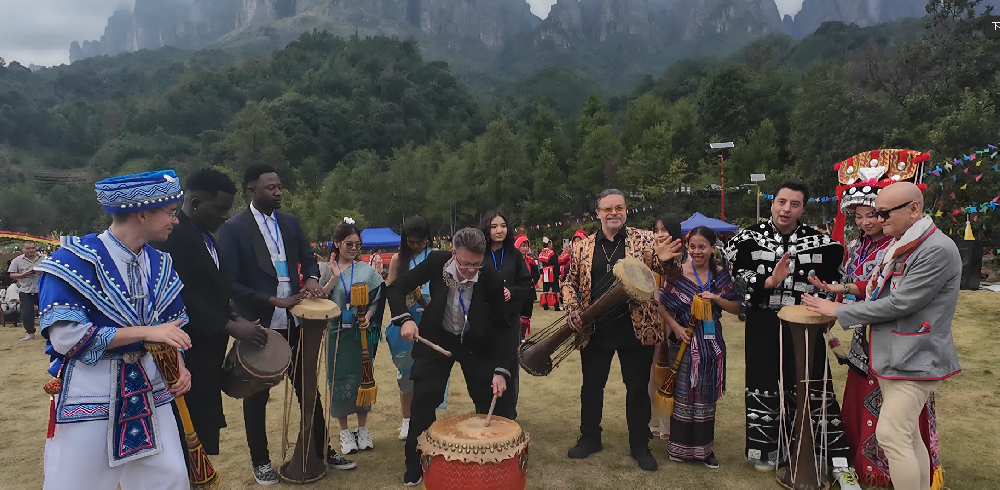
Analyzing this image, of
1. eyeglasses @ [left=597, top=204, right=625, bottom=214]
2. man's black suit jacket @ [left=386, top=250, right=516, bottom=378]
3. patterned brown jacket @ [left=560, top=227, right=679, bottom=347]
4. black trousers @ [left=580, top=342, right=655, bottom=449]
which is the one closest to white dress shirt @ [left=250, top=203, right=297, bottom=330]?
man's black suit jacket @ [left=386, top=250, right=516, bottom=378]

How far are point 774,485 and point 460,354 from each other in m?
2.42

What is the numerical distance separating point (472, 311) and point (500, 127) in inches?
1417

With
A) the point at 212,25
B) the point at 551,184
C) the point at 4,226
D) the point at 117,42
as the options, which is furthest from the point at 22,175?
the point at 117,42

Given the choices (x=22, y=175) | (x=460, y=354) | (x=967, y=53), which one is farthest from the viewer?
(x=22, y=175)

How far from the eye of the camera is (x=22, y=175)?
195 ft

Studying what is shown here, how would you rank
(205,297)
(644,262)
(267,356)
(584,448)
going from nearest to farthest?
(205,297), (267,356), (644,262), (584,448)

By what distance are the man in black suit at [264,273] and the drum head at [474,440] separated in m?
1.38

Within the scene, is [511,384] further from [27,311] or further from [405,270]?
[27,311]

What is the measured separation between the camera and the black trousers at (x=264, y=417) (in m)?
3.87

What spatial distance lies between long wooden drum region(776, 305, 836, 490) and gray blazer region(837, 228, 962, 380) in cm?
53

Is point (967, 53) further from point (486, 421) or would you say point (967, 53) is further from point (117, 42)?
point (117, 42)

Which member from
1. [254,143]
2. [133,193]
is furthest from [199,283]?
[254,143]

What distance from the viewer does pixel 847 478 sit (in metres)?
3.76

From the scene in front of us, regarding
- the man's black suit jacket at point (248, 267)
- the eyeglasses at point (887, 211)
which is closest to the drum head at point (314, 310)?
the man's black suit jacket at point (248, 267)
